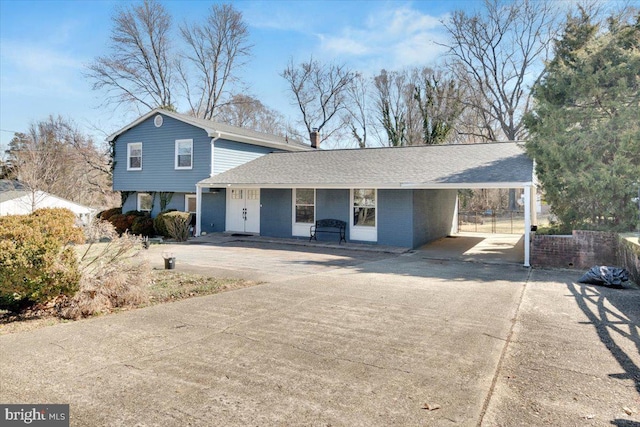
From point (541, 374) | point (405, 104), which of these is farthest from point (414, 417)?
point (405, 104)

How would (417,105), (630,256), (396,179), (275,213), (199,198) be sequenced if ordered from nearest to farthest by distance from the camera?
(630,256), (396,179), (275,213), (199,198), (417,105)

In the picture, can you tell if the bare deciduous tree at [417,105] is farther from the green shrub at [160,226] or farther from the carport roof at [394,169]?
the green shrub at [160,226]

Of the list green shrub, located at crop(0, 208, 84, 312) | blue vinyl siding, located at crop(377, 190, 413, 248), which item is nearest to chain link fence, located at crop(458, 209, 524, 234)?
blue vinyl siding, located at crop(377, 190, 413, 248)

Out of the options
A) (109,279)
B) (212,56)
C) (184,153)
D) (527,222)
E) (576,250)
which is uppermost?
(212,56)

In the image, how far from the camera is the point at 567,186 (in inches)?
442

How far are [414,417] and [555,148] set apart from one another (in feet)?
35.0

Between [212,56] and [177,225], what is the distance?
74.0 feet

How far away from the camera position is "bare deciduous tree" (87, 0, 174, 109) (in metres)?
30.3

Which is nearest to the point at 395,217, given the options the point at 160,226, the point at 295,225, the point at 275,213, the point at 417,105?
the point at 295,225

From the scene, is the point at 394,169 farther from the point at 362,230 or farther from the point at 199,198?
the point at 199,198

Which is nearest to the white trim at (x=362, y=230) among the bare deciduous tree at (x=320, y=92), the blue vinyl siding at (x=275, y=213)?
→ the blue vinyl siding at (x=275, y=213)

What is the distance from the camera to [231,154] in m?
18.7

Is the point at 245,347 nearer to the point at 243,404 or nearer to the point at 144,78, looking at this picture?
the point at 243,404

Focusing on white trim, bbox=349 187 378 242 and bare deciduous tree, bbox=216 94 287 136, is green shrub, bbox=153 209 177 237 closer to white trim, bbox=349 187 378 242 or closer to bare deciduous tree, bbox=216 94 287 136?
white trim, bbox=349 187 378 242
